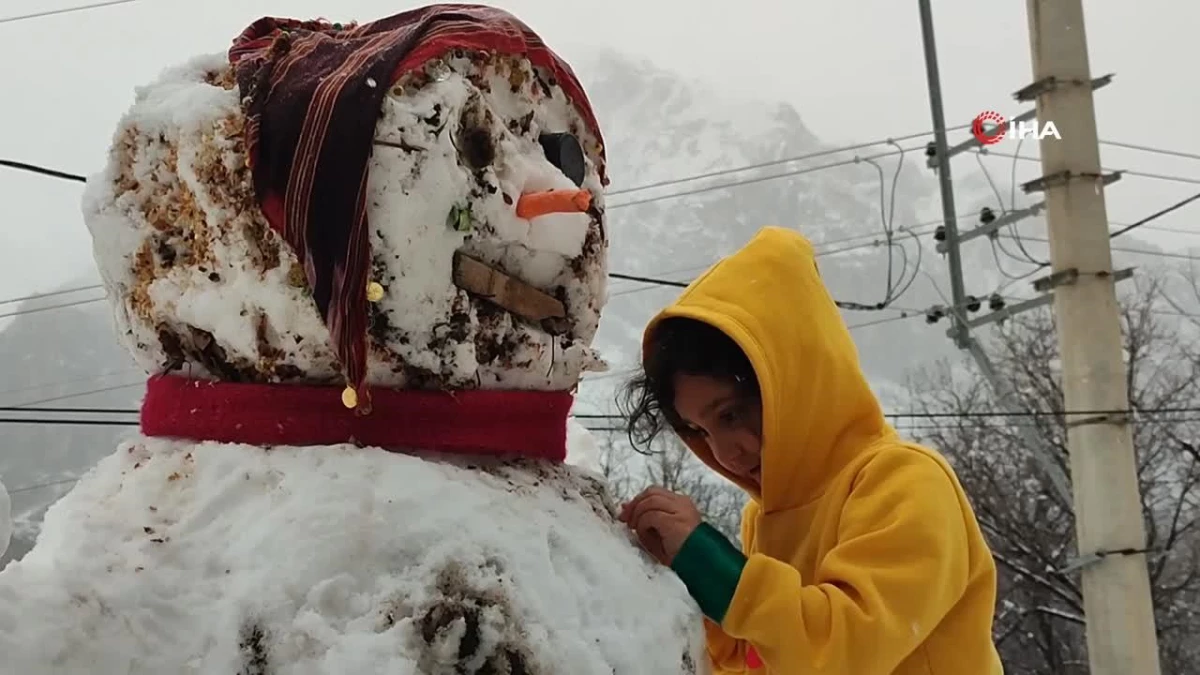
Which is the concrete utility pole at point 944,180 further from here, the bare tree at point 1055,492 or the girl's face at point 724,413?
the girl's face at point 724,413

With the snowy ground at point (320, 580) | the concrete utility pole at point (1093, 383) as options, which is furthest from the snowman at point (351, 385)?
the concrete utility pole at point (1093, 383)

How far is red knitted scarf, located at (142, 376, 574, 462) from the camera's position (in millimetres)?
755

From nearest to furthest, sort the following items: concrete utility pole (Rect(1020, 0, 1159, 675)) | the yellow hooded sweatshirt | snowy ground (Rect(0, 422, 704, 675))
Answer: snowy ground (Rect(0, 422, 704, 675)) < the yellow hooded sweatshirt < concrete utility pole (Rect(1020, 0, 1159, 675))

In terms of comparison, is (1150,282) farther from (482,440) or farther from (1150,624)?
(482,440)

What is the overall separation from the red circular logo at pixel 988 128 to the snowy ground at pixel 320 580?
3988mm

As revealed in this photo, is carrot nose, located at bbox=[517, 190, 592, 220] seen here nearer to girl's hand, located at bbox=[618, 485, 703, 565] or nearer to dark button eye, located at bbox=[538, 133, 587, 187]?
dark button eye, located at bbox=[538, 133, 587, 187]

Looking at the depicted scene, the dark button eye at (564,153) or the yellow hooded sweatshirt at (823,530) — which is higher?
the dark button eye at (564,153)

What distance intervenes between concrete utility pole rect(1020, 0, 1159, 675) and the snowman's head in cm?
336

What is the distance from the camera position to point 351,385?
719 millimetres

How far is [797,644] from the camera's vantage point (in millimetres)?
840

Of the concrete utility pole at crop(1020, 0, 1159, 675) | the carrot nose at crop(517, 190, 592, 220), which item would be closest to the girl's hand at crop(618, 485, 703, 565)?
the carrot nose at crop(517, 190, 592, 220)

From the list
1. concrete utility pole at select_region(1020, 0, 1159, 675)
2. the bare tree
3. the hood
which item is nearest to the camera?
the hood

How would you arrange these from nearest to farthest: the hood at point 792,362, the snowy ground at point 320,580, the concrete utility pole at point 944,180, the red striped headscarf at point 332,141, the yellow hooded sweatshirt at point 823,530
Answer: the snowy ground at point 320,580 < the red striped headscarf at point 332,141 < the yellow hooded sweatshirt at point 823,530 < the hood at point 792,362 < the concrete utility pole at point 944,180

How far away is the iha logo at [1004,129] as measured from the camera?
12.9 feet
